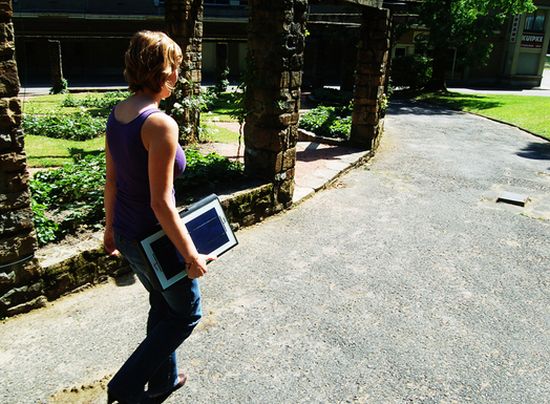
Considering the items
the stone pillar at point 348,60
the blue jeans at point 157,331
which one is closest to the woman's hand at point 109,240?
the blue jeans at point 157,331

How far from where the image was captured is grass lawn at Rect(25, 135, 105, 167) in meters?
8.11

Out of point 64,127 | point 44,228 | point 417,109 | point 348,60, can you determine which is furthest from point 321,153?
point 348,60

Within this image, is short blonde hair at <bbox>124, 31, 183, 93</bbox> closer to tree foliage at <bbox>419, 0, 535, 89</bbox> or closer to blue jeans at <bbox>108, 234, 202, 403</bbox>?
blue jeans at <bbox>108, 234, 202, 403</bbox>

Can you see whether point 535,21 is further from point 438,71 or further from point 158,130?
point 158,130

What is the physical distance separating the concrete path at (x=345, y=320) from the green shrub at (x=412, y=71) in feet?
63.4

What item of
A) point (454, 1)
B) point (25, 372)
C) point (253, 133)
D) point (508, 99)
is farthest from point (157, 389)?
point (508, 99)

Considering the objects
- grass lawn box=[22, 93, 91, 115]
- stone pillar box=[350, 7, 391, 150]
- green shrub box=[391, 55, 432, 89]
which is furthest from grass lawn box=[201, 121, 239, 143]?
green shrub box=[391, 55, 432, 89]

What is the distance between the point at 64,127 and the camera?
35.0 ft

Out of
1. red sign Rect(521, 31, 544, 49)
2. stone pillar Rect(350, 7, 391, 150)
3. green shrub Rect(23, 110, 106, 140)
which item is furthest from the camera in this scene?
red sign Rect(521, 31, 544, 49)

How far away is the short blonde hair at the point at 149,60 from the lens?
2238 millimetres

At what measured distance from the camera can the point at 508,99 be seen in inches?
952

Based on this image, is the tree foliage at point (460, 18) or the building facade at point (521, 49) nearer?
the tree foliage at point (460, 18)

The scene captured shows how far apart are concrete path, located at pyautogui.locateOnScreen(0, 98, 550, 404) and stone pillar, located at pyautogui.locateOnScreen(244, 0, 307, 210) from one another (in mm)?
727

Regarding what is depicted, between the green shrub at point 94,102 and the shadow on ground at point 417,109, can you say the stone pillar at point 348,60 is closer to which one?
the shadow on ground at point 417,109
